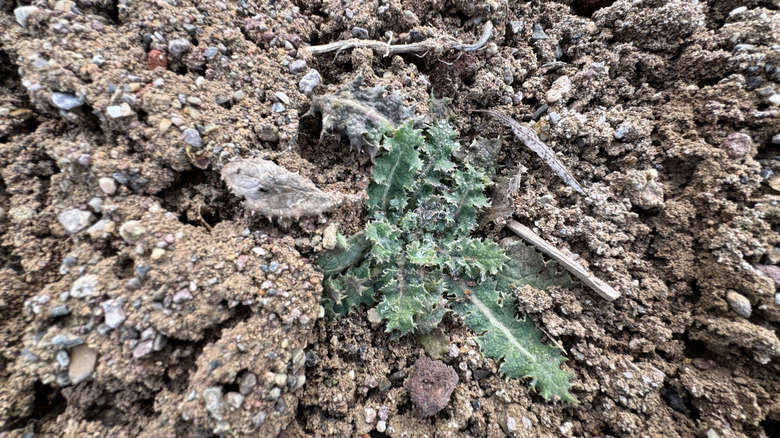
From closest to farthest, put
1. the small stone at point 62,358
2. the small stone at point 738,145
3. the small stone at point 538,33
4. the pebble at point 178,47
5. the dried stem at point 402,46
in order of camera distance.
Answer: the small stone at point 62,358 → the pebble at point 178,47 → the small stone at point 738,145 → the dried stem at point 402,46 → the small stone at point 538,33

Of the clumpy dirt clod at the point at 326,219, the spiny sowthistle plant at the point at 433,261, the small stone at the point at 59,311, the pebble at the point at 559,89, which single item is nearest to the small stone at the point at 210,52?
the clumpy dirt clod at the point at 326,219

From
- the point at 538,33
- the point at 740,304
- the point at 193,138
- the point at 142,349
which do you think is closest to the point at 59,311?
the point at 142,349

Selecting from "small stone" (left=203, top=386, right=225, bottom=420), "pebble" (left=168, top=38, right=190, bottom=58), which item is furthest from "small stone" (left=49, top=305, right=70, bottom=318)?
"pebble" (left=168, top=38, right=190, bottom=58)

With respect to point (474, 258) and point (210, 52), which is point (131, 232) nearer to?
point (210, 52)

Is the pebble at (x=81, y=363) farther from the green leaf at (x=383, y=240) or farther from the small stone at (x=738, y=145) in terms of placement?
the small stone at (x=738, y=145)

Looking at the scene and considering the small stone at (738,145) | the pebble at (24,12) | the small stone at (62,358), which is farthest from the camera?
the small stone at (738,145)

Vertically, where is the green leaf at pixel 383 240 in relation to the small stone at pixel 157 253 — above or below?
above
